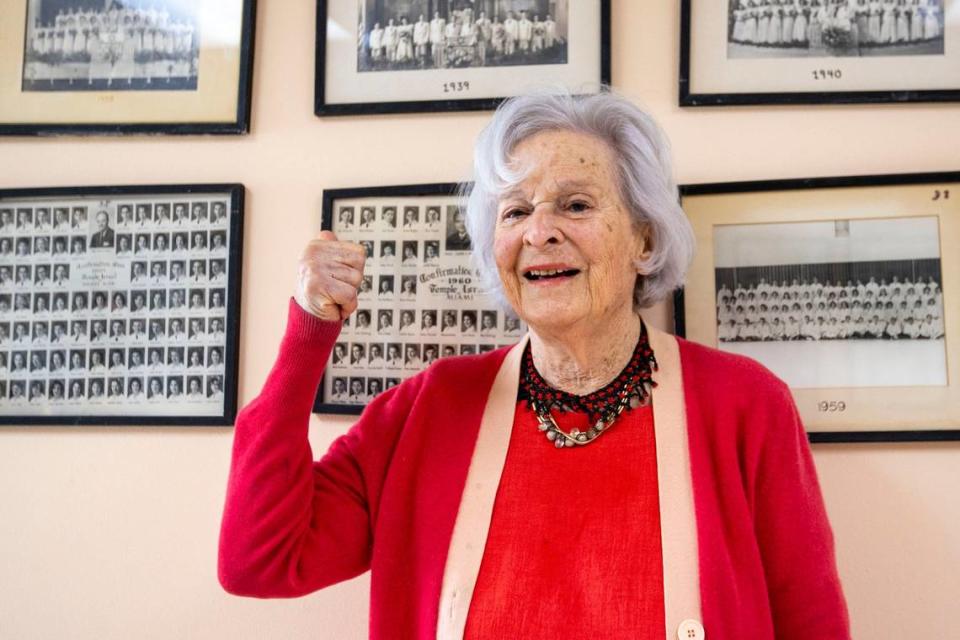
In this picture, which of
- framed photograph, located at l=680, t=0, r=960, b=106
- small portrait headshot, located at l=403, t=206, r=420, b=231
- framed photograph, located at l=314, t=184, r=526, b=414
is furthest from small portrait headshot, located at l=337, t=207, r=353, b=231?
framed photograph, located at l=680, t=0, r=960, b=106

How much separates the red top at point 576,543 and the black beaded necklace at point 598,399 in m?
0.01

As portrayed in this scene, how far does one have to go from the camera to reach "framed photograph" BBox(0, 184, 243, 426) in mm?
1299

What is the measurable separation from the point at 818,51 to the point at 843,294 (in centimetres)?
44

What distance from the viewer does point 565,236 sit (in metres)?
0.99

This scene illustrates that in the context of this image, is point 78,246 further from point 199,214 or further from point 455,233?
point 455,233

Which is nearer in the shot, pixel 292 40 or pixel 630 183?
pixel 630 183

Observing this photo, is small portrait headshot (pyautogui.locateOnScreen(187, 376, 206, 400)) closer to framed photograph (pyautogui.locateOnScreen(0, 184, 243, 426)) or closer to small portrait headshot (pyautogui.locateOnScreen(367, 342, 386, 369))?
framed photograph (pyautogui.locateOnScreen(0, 184, 243, 426))

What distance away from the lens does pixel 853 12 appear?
1.24 meters

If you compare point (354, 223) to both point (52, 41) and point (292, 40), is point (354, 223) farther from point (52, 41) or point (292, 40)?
point (52, 41)

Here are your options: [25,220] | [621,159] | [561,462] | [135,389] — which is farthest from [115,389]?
[621,159]

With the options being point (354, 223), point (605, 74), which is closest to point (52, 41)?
point (354, 223)

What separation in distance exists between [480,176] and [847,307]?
2.24ft

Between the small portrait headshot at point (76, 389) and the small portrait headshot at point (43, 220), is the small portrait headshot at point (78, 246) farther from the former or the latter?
the small portrait headshot at point (76, 389)

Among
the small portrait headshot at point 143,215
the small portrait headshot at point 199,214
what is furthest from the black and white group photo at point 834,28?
the small portrait headshot at point 143,215
